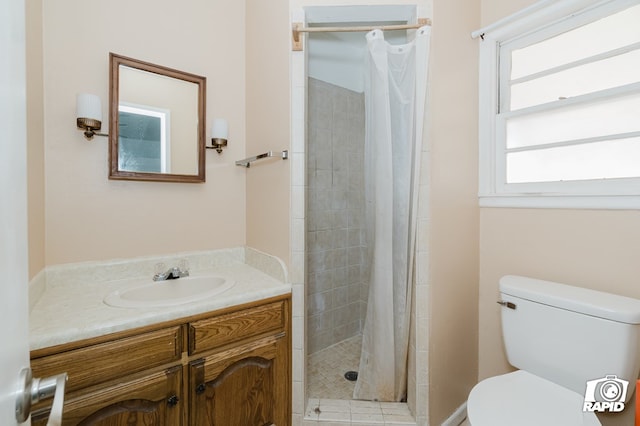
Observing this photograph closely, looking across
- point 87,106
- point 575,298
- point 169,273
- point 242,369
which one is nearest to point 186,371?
point 242,369

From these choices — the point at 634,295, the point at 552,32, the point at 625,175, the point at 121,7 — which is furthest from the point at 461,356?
the point at 121,7

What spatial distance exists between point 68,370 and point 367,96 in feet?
5.40

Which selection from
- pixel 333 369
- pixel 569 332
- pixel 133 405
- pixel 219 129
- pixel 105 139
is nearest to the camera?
pixel 133 405

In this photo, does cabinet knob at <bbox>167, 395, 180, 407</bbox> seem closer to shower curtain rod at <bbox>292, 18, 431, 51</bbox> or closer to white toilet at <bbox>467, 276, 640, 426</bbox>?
white toilet at <bbox>467, 276, 640, 426</bbox>

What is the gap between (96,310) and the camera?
1063mm

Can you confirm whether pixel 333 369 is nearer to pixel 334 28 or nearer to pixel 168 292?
pixel 168 292

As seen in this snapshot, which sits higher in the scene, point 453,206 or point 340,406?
point 453,206

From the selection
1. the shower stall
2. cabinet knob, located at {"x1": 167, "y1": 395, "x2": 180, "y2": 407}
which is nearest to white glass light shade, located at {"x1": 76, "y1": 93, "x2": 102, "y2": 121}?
the shower stall

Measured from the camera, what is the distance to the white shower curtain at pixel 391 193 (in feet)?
4.59

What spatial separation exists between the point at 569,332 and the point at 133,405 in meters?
1.65

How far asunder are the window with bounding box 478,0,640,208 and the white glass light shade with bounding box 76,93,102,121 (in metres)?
1.94

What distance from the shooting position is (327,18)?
1.46 metres

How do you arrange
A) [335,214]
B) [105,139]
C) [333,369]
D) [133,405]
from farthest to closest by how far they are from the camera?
1. [335,214]
2. [333,369]
3. [105,139]
4. [133,405]

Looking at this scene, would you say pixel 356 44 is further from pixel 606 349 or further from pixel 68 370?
pixel 68 370
